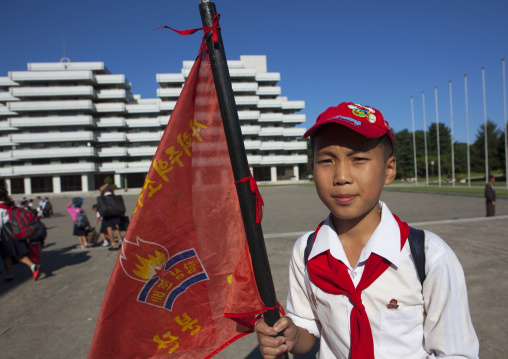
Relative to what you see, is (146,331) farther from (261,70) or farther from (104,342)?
(261,70)

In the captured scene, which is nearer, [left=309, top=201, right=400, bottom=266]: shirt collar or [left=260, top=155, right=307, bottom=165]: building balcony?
[left=309, top=201, right=400, bottom=266]: shirt collar

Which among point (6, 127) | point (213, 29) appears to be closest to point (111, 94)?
point (6, 127)

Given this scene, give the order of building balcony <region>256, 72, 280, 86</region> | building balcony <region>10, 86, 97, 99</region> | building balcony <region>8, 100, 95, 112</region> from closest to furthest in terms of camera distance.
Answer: building balcony <region>8, 100, 95, 112</region> < building balcony <region>10, 86, 97, 99</region> < building balcony <region>256, 72, 280, 86</region>

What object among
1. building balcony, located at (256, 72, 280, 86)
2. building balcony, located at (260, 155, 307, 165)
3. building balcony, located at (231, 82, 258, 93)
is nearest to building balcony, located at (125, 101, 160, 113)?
building balcony, located at (231, 82, 258, 93)

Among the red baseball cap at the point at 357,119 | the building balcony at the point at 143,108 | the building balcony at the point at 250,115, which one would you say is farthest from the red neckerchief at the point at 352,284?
the building balcony at the point at 143,108

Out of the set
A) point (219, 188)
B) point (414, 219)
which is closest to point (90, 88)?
point (414, 219)

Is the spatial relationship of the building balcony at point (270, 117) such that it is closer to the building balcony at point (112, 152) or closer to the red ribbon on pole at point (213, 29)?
the building balcony at point (112, 152)

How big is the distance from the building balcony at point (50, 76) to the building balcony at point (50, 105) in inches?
153

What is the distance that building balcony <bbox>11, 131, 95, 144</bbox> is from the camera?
160ft

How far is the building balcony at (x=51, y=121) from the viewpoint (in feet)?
162

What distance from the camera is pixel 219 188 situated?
156cm

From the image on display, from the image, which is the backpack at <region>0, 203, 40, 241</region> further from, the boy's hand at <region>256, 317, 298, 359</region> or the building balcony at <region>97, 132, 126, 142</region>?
the building balcony at <region>97, 132, 126, 142</region>

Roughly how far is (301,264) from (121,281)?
31.5 inches

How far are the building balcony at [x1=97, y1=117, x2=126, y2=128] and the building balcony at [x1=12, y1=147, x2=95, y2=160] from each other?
17.4ft
